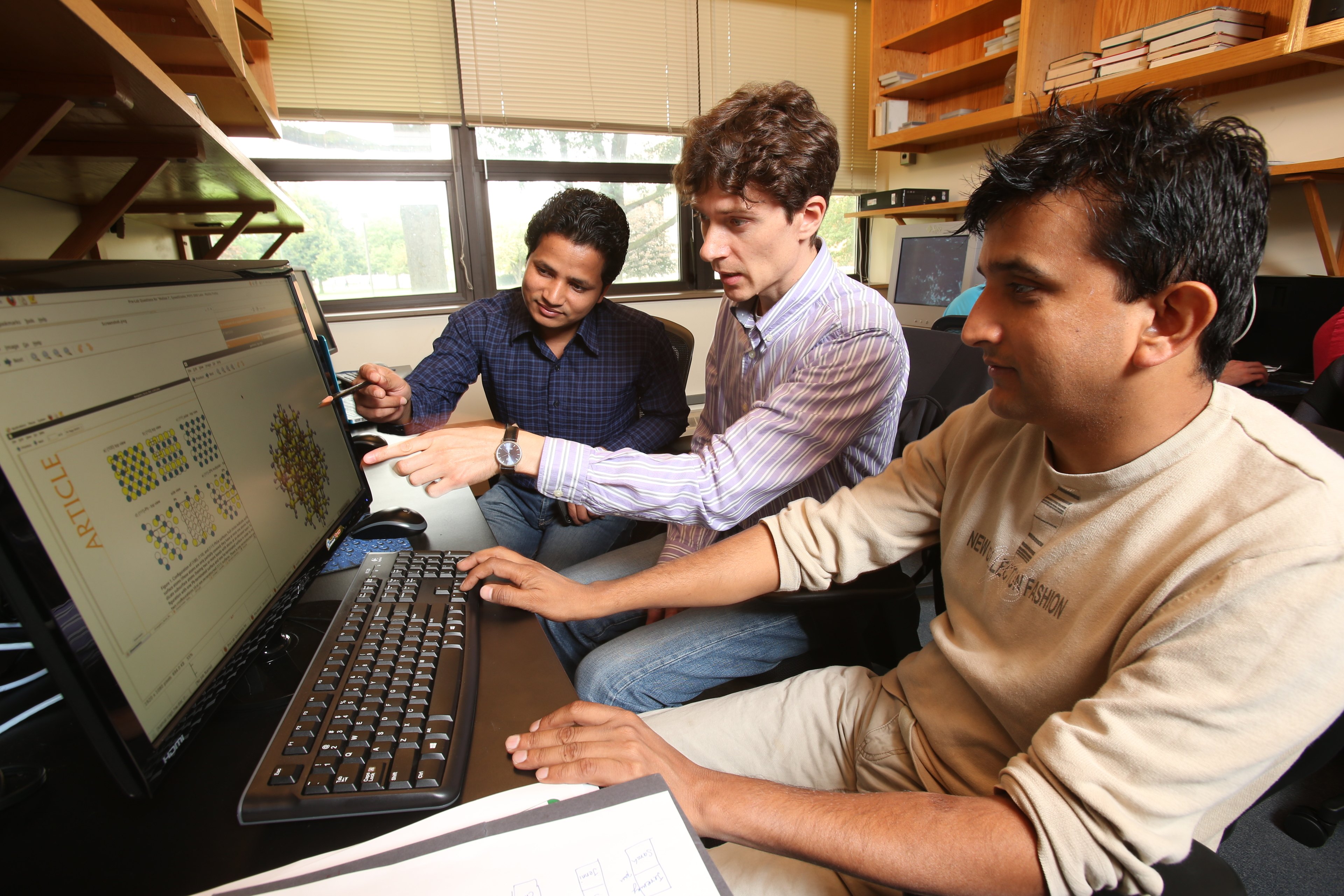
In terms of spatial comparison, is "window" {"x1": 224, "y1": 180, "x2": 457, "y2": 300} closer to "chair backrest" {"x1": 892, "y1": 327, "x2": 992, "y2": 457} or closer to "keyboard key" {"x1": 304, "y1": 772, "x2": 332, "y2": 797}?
"chair backrest" {"x1": 892, "y1": 327, "x2": 992, "y2": 457}

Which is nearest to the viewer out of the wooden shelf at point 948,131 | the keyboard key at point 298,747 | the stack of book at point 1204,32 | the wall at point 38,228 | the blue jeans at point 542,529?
the keyboard key at point 298,747

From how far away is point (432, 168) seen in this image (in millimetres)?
3398

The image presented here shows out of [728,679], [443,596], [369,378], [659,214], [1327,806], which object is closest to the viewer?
[443,596]

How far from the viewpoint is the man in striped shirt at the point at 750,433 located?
42.5 inches

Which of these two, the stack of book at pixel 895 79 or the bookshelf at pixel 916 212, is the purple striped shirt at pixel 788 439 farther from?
the stack of book at pixel 895 79

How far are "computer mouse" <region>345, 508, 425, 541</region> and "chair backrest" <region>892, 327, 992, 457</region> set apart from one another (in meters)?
0.95

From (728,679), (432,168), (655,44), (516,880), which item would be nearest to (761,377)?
(728,679)

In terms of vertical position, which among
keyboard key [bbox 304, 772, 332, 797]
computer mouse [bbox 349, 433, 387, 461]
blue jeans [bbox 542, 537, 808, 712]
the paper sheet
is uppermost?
keyboard key [bbox 304, 772, 332, 797]

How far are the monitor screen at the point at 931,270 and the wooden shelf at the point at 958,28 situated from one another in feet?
3.44

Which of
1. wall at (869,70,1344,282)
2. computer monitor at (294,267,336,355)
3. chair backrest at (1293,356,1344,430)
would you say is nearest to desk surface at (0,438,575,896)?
computer monitor at (294,267,336,355)

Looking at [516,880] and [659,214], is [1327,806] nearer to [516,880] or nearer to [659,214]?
[516,880]

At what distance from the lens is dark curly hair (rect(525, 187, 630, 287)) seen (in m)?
1.70

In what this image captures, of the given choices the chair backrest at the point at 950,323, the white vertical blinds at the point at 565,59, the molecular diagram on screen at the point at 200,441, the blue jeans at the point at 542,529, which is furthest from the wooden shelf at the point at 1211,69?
the molecular diagram on screen at the point at 200,441

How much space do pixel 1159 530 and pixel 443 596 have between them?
2.43 ft
